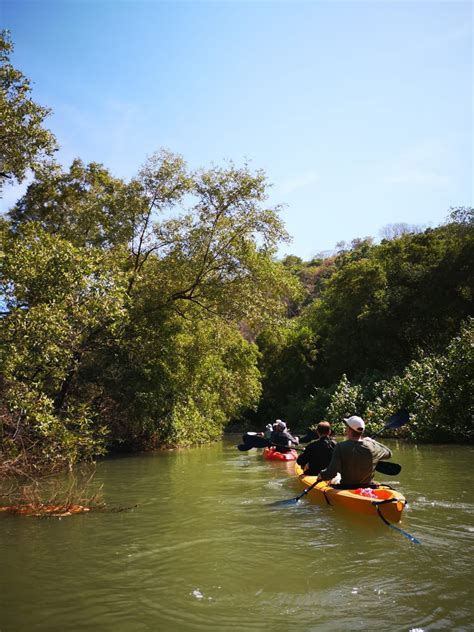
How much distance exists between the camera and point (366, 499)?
23.0 feet

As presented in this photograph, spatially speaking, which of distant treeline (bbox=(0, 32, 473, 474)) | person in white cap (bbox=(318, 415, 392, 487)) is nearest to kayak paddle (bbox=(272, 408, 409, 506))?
person in white cap (bbox=(318, 415, 392, 487))

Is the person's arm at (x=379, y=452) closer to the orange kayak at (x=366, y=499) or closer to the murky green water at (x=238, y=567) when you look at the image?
the orange kayak at (x=366, y=499)

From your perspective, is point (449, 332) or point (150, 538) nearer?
point (150, 538)

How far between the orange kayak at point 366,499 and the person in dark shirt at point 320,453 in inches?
40.7

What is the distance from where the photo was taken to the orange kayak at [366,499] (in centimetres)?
670

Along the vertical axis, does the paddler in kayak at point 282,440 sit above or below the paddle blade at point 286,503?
above

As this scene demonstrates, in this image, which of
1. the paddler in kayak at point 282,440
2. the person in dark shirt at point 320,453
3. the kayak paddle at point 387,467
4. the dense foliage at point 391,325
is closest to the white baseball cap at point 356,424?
the kayak paddle at point 387,467

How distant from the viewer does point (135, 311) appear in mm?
17266

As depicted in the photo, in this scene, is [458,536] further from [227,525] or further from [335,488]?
[227,525]

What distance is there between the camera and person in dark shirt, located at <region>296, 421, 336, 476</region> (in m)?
9.43

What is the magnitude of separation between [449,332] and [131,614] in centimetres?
2738

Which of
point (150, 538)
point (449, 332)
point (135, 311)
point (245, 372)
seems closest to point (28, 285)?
point (150, 538)

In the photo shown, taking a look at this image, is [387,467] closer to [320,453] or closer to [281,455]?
[320,453]

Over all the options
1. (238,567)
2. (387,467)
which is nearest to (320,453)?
A: (387,467)
